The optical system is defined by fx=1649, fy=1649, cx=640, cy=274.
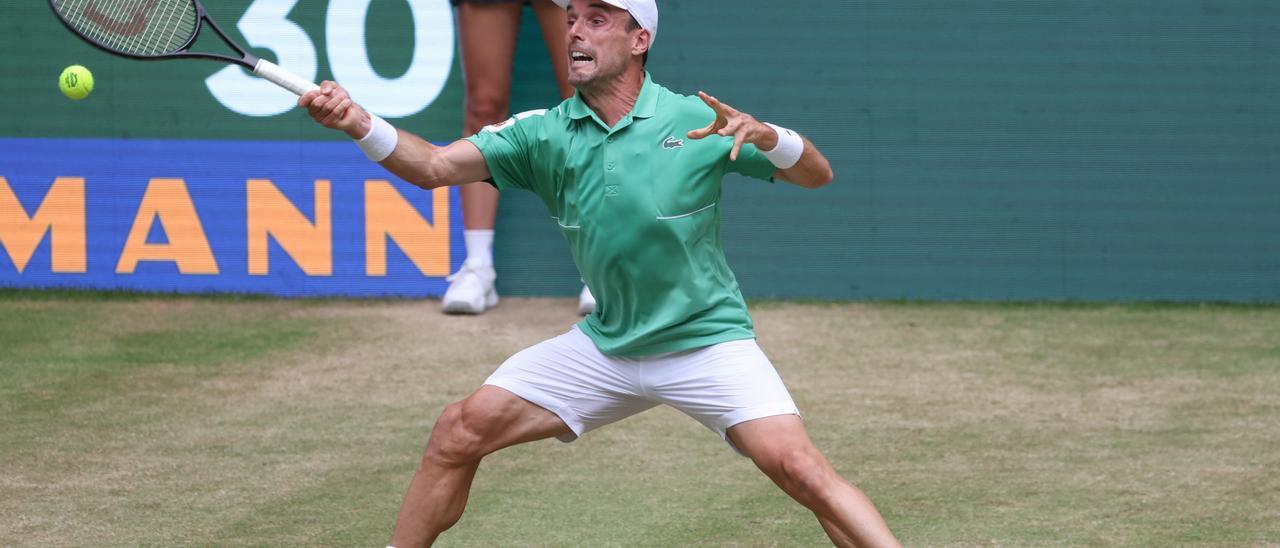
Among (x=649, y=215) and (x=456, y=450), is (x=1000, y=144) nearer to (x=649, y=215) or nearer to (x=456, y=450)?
(x=649, y=215)

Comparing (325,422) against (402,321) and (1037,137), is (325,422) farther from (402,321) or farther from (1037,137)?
(1037,137)

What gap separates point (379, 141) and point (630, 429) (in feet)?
8.96

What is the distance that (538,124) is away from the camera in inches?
181

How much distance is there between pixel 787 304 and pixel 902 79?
1.43 m

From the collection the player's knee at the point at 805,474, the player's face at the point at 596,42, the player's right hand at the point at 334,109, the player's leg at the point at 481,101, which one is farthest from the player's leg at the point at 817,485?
the player's leg at the point at 481,101

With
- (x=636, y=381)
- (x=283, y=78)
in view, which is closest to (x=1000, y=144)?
(x=636, y=381)

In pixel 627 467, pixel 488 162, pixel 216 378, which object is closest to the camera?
pixel 488 162

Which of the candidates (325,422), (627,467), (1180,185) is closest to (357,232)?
(325,422)

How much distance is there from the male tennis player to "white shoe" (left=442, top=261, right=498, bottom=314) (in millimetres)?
4323

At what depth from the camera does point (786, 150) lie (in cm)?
433

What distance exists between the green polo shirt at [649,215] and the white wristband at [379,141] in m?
0.29

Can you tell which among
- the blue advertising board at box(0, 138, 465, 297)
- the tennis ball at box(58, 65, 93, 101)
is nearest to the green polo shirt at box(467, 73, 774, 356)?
the tennis ball at box(58, 65, 93, 101)

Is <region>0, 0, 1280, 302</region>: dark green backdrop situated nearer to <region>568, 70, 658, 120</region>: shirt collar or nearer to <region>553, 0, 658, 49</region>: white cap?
<region>553, 0, 658, 49</region>: white cap

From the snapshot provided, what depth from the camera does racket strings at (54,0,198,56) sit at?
5051mm
